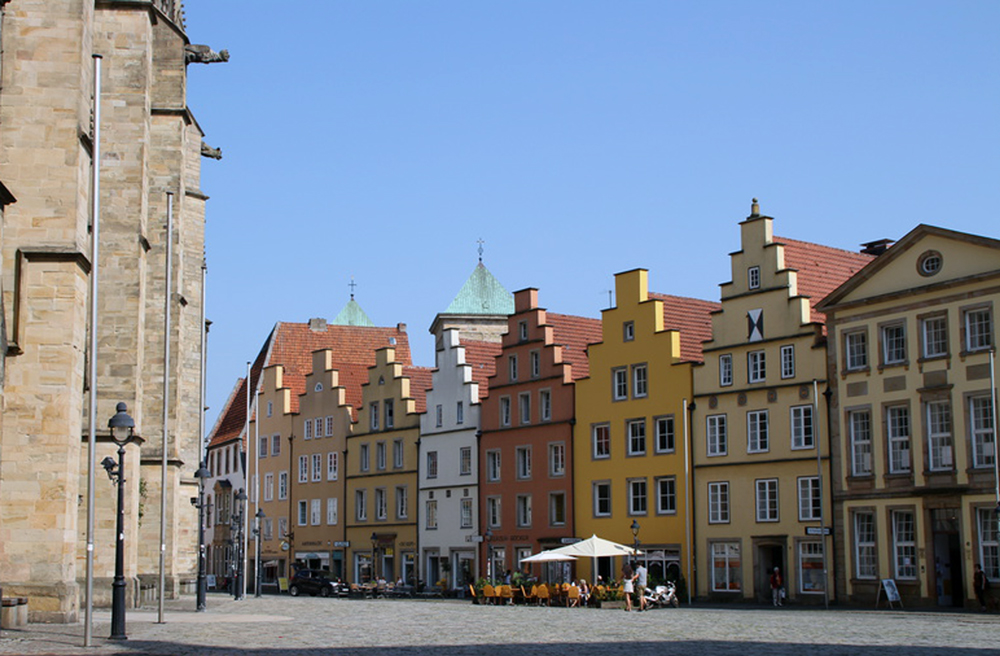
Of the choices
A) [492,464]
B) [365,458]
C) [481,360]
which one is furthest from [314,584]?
[481,360]

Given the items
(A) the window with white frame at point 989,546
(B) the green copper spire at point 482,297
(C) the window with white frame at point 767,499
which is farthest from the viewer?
(B) the green copper spire at point 482,297

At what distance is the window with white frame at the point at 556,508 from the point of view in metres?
60.1

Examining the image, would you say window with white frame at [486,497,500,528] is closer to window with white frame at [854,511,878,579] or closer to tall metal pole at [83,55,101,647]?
window with white frame at [854,511,878,579]

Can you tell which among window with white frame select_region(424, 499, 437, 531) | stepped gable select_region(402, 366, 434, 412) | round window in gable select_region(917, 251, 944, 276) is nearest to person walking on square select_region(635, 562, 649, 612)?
round window in gable select_region(917, 251, 944, 276)

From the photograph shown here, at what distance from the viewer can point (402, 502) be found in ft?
235

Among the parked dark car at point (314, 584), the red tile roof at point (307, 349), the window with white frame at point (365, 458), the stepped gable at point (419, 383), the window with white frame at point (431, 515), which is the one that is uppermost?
the red tile roof at point (307, 349)

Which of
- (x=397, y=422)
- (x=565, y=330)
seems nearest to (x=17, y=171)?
(x=565, y=330)

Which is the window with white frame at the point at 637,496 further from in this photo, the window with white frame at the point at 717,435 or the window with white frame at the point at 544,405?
the window with white frame at the point at 544,405

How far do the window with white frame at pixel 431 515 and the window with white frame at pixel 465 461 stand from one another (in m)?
2.69

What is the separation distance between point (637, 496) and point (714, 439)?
4947 millimetres

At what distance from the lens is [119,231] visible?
36.9 meters

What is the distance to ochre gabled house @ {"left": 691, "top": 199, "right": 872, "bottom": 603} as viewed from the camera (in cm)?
4834

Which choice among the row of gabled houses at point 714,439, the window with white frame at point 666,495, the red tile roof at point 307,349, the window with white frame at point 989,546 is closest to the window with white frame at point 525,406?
the row of gabled houses at point 714,439

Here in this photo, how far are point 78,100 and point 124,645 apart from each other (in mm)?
10217
